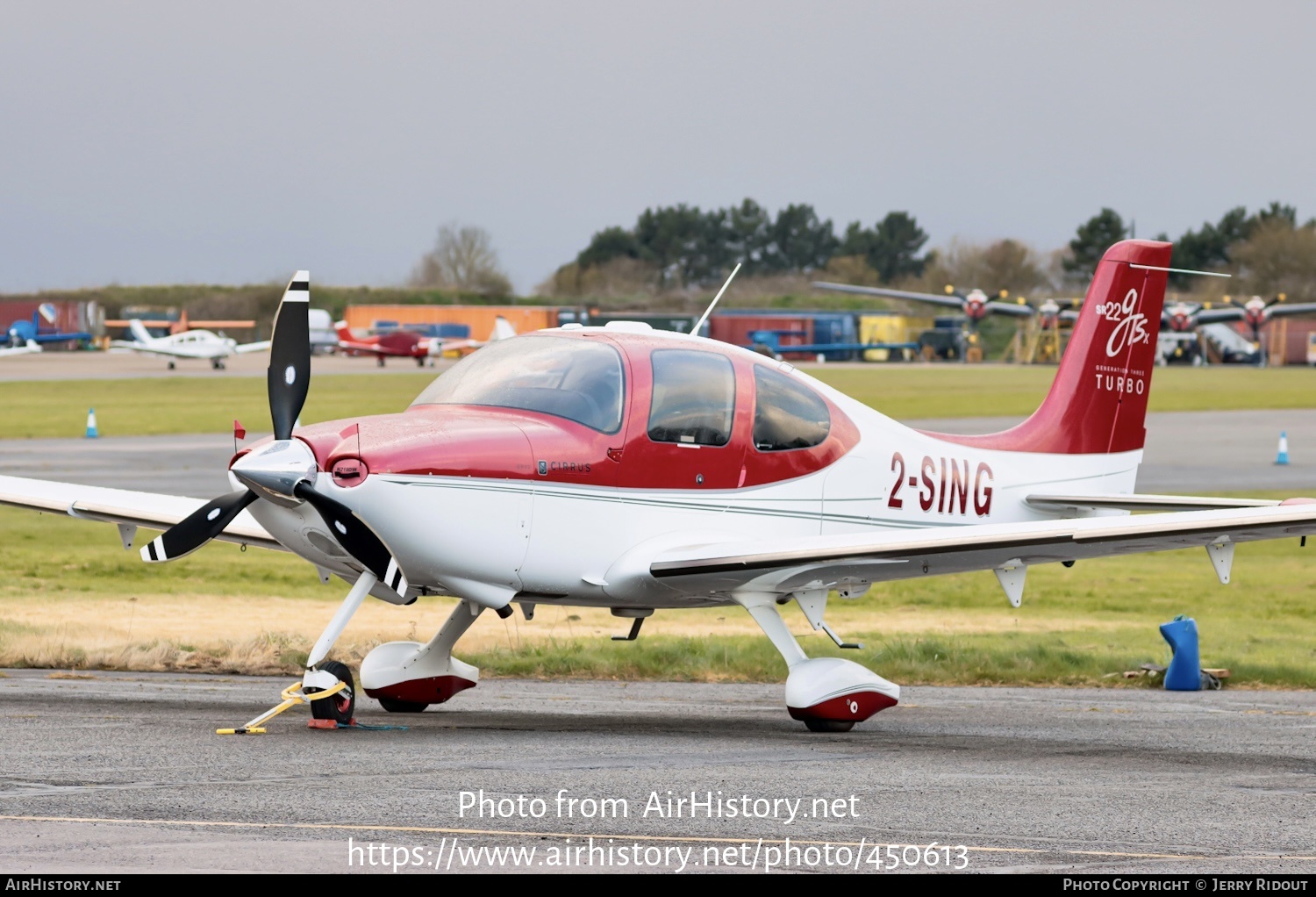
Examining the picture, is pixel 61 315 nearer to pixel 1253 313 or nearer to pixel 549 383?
pixel 1253 313

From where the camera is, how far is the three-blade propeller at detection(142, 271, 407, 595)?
9.22m

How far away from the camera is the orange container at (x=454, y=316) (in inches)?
5207

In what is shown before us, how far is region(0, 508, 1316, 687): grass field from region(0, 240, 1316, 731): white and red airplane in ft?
7.62

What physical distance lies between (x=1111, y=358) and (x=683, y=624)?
21.3ft

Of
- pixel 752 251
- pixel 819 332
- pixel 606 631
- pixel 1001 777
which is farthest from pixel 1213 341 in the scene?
pixel 1001 777

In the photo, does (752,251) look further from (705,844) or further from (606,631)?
(705,844)

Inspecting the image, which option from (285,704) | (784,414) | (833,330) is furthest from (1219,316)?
(285,704)

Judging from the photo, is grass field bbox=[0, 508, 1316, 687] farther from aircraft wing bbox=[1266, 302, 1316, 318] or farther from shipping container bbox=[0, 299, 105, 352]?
shipping container bbox=[0, 299, 105, 352]

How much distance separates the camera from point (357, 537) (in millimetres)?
9352

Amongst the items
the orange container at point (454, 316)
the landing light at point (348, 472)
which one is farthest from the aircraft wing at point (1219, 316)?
the landing light at point (348, 472)

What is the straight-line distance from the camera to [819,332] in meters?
125

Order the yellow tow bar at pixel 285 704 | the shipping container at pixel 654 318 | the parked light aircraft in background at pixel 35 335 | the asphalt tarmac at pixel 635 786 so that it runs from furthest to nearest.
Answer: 1. the shipping container at pixel 654 318
2. the parked light aircraft in background at pixel 35 335
3. the yellow tow bar at pixel 285 704
4. the asphalt tarmac at pixel 635 786

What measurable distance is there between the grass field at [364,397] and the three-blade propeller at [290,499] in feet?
122

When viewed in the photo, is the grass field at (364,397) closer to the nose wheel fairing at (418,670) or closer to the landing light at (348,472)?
the nose wheel fairing at (418,670)
